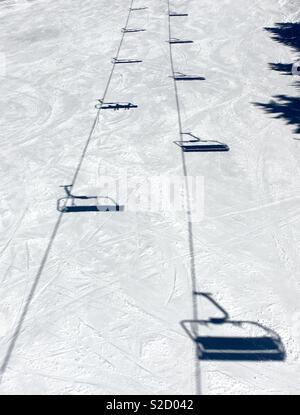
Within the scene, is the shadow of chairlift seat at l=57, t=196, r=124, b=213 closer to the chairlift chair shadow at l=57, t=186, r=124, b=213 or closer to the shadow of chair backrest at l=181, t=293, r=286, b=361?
the chairlift chair shadow at l=57, t=186, r=124, b=213

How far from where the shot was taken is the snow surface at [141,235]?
5.49 meters

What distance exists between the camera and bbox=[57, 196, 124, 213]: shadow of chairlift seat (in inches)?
329

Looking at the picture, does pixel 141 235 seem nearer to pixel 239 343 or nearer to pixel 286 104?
pixel 239 343

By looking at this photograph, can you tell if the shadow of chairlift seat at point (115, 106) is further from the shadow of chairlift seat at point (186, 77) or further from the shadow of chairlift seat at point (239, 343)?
the shadow of chairlift seat at point (239, 343)

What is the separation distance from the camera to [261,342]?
567 centimetres

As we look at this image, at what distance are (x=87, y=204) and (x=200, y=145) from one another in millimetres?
3639

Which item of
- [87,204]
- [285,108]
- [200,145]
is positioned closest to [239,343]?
[87,204]

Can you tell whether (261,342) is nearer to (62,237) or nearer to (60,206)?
(62,237)

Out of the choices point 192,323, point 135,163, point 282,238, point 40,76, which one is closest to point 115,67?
point 40,76

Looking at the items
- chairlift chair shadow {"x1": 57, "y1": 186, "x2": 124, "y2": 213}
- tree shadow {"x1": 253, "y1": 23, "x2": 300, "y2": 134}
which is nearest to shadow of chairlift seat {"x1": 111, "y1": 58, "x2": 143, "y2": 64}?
tree shadow {"x1": 253, "y1": 23, "x2": 300, "y2": 134}

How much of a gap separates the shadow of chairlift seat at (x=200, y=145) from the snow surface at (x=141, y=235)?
230 millimetres

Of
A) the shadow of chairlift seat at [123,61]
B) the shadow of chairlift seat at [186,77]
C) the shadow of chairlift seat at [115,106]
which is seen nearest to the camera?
the shadow of chairlift seat at [115,106]

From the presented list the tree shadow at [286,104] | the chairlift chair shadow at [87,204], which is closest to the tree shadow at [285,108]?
the tree shadow at [286,104]

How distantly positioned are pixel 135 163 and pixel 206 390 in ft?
19.7
